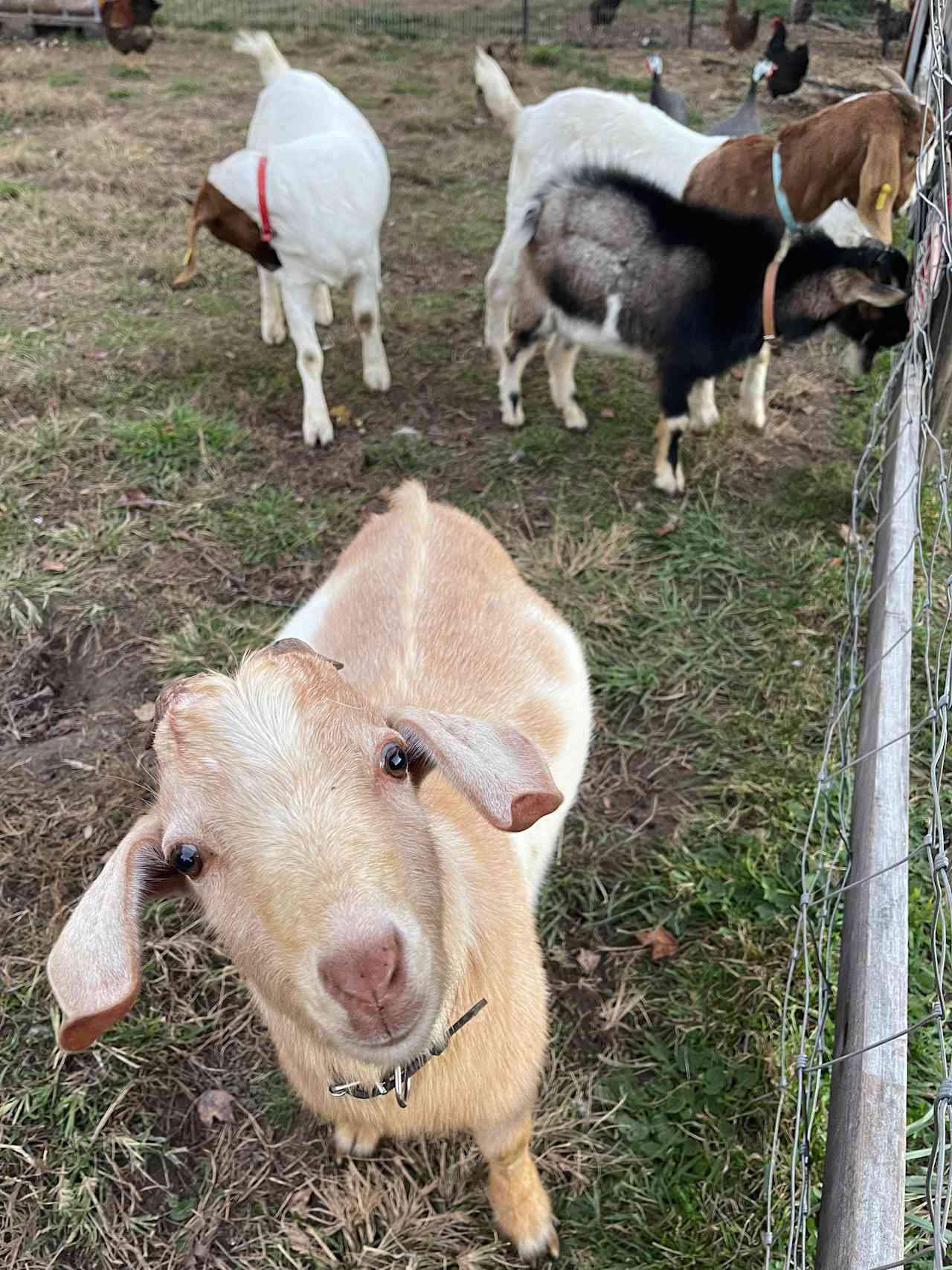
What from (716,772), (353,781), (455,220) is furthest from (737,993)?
(455,220)

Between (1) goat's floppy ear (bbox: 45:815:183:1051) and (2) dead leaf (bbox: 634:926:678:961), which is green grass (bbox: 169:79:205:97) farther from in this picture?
(1) goat's floppy ear (bbox: 45:815:183:1051)

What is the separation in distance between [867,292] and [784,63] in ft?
21.8

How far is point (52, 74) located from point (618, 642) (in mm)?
11496

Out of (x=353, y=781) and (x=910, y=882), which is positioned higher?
(x=353, y=781)

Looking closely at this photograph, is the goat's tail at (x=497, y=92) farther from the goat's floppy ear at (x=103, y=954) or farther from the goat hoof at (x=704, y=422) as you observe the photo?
the goat's floppy ear at (x=103, y=954)

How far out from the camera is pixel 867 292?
3703mm

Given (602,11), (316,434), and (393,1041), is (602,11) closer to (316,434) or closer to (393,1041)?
(316,434)

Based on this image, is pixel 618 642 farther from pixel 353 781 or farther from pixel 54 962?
pixel 54 962

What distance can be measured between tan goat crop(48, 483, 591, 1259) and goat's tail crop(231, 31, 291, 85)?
5385mm

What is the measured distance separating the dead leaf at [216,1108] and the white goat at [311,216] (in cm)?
322

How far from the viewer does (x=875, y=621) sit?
104 inches

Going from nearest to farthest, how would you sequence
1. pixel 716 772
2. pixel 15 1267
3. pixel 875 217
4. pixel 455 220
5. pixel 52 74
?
pixel 15 1267 → pixel 716 772 → pixel 875 217 → pixel 455 220 → pixel 52 74

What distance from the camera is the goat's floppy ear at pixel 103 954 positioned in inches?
44.5

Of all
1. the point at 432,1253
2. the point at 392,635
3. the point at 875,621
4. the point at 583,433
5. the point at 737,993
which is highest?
the point at 392,635
